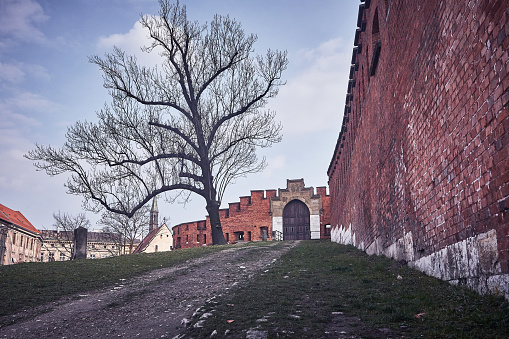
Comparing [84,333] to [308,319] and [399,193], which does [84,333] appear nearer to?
[308,319]

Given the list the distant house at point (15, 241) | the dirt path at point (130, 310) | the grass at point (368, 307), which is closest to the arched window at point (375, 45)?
the grass at point (368, 307)

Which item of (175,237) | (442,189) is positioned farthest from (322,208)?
(442,189)

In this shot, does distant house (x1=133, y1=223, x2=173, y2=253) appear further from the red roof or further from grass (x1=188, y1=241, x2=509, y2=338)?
grass (x1=188, y1=241, x2=509, y2=338)

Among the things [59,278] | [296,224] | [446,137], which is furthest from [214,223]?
[446,137]

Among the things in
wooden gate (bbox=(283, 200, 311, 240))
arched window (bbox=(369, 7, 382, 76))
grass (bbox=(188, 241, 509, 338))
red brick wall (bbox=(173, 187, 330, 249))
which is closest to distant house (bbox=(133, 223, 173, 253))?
red brick wall (bbox=(173, 187, 330, 249))

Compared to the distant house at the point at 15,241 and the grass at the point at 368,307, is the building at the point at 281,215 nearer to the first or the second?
the distant house at the point at 15,241

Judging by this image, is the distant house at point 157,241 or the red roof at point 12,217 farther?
the distant house at point 157,241

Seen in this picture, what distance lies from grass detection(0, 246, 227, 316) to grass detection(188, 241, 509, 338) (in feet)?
10.9

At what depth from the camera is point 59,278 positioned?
8367 millimetres

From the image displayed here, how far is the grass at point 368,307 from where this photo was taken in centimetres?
283

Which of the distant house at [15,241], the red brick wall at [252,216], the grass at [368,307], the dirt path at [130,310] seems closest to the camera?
the grass at [368,307]

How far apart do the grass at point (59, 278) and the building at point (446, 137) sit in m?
5.73

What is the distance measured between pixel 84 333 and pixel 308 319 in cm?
254

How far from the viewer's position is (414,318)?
330cm
